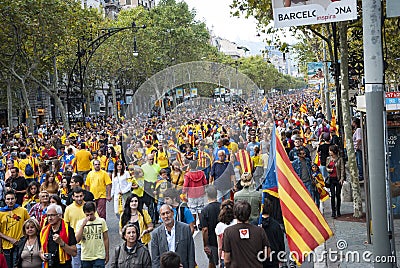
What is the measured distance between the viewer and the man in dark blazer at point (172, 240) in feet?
24.4

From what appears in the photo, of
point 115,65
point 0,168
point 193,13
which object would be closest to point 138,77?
point 115,65

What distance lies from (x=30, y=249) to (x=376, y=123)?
4.03 m

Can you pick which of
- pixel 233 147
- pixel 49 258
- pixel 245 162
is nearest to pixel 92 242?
pixel 49 258

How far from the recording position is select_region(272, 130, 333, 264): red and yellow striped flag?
738 cm

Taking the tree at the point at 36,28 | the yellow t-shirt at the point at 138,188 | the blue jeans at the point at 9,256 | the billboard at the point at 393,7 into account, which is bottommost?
the blue jeans at the point at 9,256

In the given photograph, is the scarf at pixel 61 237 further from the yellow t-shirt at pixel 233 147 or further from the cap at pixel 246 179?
the yellow t-shirt at pixel 233 147

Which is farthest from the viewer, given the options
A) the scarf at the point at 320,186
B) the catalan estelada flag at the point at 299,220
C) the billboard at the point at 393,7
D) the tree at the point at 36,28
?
the tree at the point at 36,28

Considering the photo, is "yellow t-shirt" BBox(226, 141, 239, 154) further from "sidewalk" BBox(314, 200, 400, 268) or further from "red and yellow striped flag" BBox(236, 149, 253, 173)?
"sidewalk" BBox(314, 200, 400, 268)

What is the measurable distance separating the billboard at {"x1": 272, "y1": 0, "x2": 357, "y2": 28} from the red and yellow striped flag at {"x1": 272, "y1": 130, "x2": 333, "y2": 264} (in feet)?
5.77

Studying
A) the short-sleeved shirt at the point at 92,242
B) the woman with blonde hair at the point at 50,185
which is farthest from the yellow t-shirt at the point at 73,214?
the woman with blonde hair at the point at 50,185

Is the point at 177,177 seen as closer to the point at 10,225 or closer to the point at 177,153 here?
the point at 10,225

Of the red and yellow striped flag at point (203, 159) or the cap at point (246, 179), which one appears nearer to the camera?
the cap at point (246, 179)

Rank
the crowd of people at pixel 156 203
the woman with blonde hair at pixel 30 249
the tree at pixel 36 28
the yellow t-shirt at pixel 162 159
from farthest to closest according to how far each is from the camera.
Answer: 1. the tree at pixel 36 28
2. the yellow t-shirt at pixel 162 159
3. the woman with blonde hair at pixel 30 249
4. the crowd of people at pixel 156 203

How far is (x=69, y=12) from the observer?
35.7m
